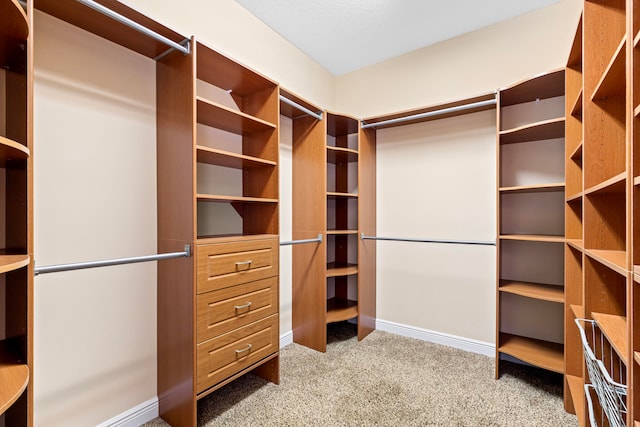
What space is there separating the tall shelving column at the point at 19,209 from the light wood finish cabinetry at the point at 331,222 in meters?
1.49

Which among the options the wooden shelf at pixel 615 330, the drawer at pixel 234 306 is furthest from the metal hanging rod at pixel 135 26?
the wooden shelf at pixel 615 330

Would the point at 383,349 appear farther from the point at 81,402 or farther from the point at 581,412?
the point at 81,402

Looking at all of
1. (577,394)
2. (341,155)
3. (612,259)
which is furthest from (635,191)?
(341,155)

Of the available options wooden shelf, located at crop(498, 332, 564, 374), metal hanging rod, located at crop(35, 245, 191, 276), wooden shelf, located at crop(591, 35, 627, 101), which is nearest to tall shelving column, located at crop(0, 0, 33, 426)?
metal hanging rod, located at crop(35, 245, 191, 276)

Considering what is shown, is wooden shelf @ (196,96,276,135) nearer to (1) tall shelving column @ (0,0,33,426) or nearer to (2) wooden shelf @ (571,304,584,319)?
(1) tall shelving column @ (0,0,33,426)

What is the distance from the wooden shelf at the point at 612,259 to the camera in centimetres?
96

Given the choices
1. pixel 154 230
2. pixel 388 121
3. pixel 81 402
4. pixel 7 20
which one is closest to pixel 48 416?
pixel 81 402

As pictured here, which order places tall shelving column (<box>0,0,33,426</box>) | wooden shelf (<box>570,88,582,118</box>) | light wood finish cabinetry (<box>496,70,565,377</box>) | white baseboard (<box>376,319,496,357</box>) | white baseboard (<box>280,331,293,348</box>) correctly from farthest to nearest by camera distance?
1. white baseboard (<box>280,331,293,348</box>)
2. white baseboard (<box>376,319,496,357</box>)
3. light wood finish cabinetry (<box>496,70,565,377</box>)
4. wooden shelf (<box>570,88,582,118</box>)
5. tall shelving column (<box>0,0,33,426</box>)

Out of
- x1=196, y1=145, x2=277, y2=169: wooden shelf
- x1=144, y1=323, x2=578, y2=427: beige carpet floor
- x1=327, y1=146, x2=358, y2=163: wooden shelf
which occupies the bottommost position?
x1=144, y1=323, x2=578, y2=427: beige carpet floor

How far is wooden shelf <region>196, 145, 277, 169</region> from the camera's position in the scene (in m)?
1.72

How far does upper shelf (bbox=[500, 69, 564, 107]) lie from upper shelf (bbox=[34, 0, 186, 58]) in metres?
2.10

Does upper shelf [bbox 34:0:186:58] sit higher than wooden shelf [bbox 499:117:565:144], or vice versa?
upper shelf [bbox 34:0:186:58]

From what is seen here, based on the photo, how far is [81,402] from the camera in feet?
5.02

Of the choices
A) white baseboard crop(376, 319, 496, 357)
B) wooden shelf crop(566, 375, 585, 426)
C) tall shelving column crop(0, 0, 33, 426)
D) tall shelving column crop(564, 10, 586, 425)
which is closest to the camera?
tall shelving column crop(0, 0, 33, 426)
